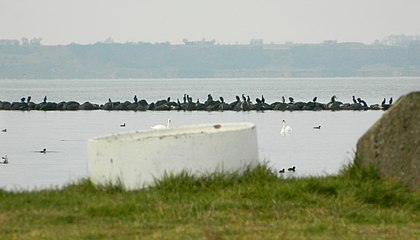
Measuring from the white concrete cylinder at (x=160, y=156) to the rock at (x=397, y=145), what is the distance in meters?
2.06

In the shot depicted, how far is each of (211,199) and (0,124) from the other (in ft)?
225

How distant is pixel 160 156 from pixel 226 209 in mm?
1779

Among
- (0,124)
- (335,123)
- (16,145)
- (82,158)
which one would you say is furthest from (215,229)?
(0,124)

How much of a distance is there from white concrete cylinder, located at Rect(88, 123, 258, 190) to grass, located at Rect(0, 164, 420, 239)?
6.0 inches

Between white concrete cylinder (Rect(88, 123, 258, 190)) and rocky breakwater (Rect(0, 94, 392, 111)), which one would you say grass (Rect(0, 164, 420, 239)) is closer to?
white concrete cylinder (Rect(88, 123, 258, 190))

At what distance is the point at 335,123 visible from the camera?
77.8m

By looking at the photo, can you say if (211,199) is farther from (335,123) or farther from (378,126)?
(335,123)

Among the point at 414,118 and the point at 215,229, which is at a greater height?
the point at 414,118

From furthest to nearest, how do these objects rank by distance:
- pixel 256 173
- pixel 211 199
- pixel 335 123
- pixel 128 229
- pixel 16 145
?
pixel 335 123, pixel 16 145, pixel 256 173, pixel 211 199, pixel 128 229

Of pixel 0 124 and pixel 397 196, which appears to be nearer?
pixel 397 196

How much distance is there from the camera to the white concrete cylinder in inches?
632

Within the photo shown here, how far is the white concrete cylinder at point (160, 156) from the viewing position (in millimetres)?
16062

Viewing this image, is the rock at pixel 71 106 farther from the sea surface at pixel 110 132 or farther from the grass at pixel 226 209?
the grass at pixel 226 209

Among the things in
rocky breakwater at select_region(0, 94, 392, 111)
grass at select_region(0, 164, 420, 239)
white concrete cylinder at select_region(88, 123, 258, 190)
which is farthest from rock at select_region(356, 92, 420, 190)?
rocky breakwater at select_region(0, 94, 392, 111)
